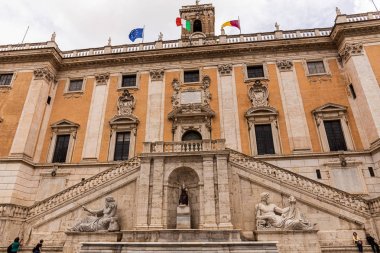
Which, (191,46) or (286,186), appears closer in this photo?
(286,186)

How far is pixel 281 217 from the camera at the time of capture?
40.6 feet

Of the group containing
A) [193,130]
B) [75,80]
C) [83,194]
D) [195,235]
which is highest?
[75,80]

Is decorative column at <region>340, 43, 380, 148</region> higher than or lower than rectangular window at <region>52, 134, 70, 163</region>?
higher

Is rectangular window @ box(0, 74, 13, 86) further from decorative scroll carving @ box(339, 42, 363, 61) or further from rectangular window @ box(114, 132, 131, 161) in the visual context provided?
decorative scroll carving @ box(339, 42, 363, 61)

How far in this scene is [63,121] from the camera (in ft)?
67.0

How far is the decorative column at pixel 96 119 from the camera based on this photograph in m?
19.2

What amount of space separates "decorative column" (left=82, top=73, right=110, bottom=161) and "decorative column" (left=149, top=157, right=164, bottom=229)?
265 inches

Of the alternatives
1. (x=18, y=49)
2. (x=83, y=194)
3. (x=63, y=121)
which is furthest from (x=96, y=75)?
(x=83, y=194)

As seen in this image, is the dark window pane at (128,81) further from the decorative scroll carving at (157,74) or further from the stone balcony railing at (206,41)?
the stone balcony railing at (206,41)

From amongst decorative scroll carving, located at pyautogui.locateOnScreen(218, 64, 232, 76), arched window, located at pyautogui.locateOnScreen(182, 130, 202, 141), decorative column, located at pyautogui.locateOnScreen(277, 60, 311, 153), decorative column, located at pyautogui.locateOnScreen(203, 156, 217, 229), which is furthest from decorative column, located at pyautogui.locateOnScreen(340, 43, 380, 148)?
arched window, located at pyautogui.locateOnScreen(182, 130, 202, 141)

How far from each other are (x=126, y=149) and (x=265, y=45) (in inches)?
530

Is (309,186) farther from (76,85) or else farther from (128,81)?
(76,85)

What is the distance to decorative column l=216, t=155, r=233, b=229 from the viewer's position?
1259cm

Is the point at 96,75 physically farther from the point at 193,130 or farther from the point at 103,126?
the point at 193,130
